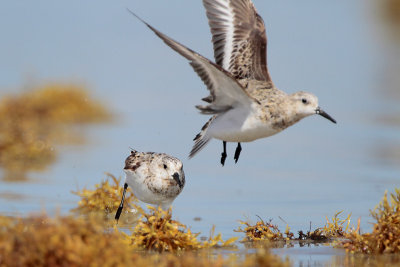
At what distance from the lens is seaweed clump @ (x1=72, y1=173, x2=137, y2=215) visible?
1012 centimetres

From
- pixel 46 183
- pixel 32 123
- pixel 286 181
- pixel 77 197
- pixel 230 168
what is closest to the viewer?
pixel 77 197

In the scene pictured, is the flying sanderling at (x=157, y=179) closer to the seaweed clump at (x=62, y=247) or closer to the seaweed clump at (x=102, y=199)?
the seaweed clump at (x=102, y=199)

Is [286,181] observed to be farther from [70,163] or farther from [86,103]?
[86,103]

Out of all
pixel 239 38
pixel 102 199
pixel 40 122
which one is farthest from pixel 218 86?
pixel 40 122

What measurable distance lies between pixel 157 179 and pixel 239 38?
224 centimetres

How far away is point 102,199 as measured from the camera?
1014cm

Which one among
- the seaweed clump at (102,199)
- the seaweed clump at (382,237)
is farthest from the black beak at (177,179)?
the seaweed clump at (382,237)

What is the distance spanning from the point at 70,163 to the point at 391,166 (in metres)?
4.69

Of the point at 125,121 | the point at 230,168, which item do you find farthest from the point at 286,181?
the point at 125,121

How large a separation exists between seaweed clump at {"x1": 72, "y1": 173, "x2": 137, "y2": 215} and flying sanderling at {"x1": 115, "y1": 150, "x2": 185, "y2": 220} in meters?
0.71

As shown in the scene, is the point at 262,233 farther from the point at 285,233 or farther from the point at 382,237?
the point at 382,237

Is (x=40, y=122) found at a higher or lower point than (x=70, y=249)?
higher

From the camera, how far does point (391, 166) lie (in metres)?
13.5

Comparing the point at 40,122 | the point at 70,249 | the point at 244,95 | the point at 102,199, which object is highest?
the point at 40,122
